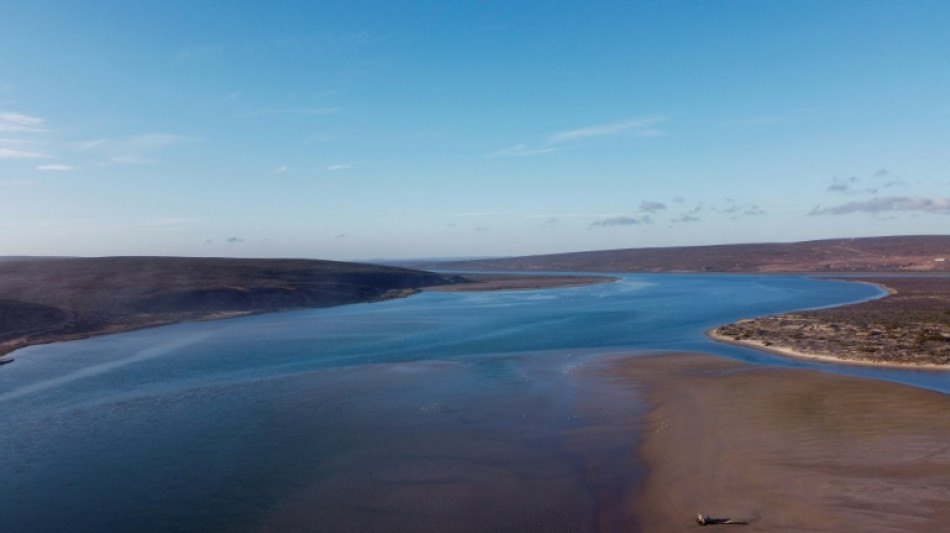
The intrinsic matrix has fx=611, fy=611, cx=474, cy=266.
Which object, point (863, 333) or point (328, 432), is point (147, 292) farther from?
point (863, 333)

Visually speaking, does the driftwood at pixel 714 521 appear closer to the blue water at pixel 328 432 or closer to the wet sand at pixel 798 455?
the wet sand at pixel 798 455

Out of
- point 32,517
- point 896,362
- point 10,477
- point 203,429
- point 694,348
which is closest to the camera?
point 32,517

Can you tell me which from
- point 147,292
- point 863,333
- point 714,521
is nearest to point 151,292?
point 147,292

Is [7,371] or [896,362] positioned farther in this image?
[7,371]

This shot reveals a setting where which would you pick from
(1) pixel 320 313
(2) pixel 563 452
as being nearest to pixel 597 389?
(2) pixel 563 452

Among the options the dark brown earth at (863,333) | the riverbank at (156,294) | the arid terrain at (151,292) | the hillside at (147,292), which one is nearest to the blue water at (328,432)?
the dark brown earth at (863,333)

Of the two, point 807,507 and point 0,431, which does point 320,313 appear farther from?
point 807,507

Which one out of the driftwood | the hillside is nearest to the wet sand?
the driftwood
